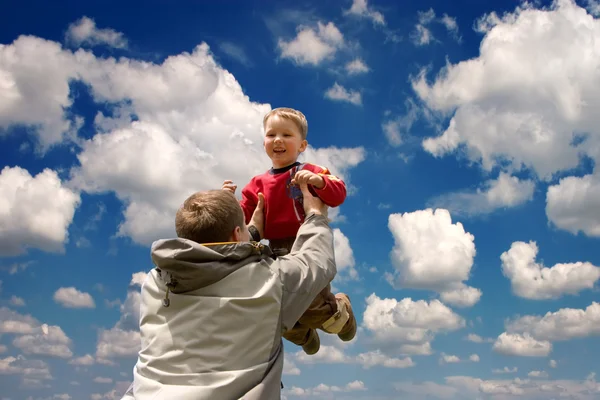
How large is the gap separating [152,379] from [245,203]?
3.92 meters

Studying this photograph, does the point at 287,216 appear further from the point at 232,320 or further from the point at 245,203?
the point at 232,320

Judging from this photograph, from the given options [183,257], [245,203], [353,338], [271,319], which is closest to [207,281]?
[183,257]

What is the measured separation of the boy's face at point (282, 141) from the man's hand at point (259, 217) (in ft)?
2.00

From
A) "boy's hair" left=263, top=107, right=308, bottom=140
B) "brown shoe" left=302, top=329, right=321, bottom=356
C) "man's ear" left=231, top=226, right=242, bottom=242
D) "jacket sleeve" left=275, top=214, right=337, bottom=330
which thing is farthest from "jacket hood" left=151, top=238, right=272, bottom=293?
"brown shoe" left=302, top=329, right=321, bottom=356

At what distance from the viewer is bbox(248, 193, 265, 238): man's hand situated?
8.16m

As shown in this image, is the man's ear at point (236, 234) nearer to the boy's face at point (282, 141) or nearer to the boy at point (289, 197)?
the boy at point (289, 197)

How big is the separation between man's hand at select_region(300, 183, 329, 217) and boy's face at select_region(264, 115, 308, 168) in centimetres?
108

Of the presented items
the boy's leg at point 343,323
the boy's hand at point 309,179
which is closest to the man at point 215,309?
the boy's hand at point 309,179

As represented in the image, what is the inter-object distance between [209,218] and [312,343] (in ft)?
13.4

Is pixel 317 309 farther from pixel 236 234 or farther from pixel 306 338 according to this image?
pixel 236 234

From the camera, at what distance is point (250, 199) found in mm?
8609

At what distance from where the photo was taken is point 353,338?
28.7ft

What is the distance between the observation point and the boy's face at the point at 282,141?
812 centimetres

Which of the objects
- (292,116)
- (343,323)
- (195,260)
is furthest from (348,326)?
(195,260)
